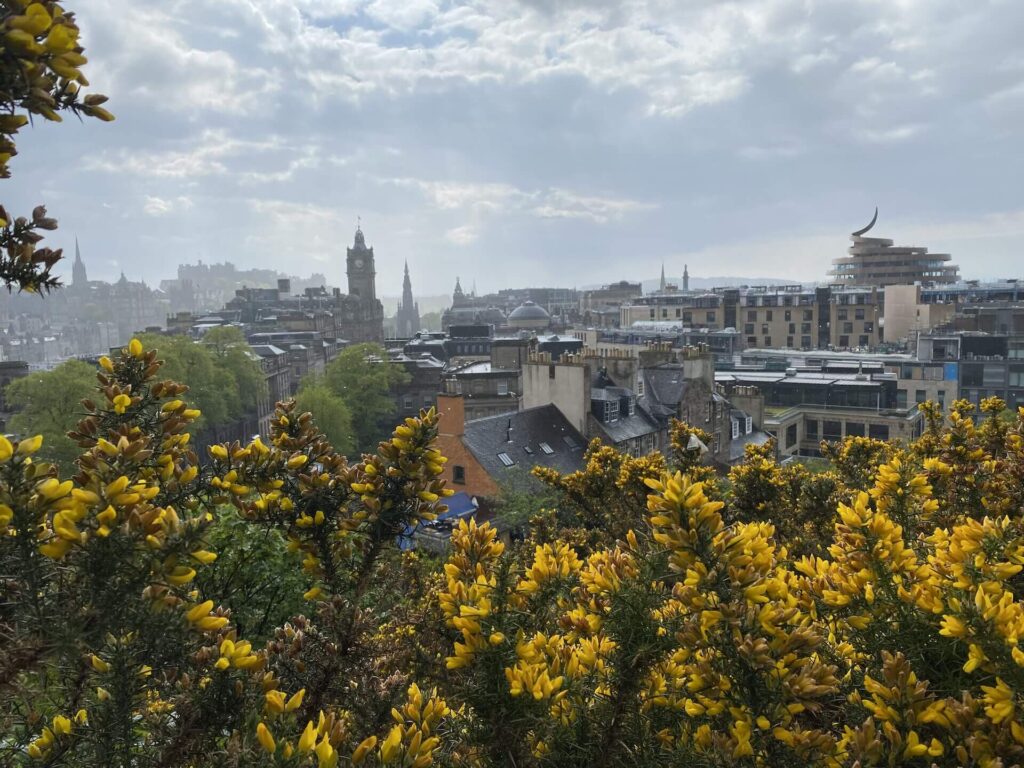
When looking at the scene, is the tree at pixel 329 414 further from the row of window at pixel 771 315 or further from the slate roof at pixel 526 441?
the row of window at pixel 771 315

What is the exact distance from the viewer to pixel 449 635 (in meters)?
8.05

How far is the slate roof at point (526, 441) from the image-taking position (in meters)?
33.6

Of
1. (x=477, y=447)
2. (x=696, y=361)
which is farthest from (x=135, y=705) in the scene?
(x=696, y=361)

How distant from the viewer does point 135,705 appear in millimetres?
4254

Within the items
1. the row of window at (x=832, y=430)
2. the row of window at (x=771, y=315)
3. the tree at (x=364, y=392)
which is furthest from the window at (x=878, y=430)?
the row of window at (x=771, y=315)

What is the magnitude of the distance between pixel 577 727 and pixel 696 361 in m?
39.9

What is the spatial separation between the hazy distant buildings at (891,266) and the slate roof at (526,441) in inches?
5524

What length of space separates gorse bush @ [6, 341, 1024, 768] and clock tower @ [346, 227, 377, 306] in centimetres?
15354

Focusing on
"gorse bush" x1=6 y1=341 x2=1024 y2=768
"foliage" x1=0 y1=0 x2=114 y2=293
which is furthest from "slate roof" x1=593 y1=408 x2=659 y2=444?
"foliage" x1=0 y1=0 x2=114 y2=293

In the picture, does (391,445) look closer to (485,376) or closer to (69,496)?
(69,496)

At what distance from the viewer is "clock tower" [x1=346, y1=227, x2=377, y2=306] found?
→ 517 ft

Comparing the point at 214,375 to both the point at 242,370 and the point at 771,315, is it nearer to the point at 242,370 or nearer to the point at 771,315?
the point at 242,370

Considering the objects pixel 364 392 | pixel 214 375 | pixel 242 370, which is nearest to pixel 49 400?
pixel 214 375

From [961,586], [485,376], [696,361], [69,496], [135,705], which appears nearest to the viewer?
[69,496]
